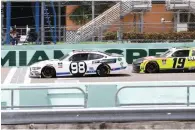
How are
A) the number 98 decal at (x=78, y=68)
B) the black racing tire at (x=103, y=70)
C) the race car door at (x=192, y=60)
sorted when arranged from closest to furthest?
Result: the number 98 decal at (x=78, y=68) < the black racing tire at (x=103, y=70) < the race car door at (x=192, y=60)

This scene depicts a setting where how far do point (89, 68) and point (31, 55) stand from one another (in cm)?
459

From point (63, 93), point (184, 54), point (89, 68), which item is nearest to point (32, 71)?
point (89, 68)

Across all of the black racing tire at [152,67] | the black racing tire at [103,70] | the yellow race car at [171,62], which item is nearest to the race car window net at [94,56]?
the black racing tire at [103,70]

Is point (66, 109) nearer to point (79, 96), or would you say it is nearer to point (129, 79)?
point (79, 96)

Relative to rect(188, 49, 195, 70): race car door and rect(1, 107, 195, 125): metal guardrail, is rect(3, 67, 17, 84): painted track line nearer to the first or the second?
rect(188, 49, 195, 70): race car door

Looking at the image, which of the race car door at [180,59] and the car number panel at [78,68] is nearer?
the car number panel at [78,68]

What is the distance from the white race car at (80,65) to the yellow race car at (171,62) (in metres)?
1.28

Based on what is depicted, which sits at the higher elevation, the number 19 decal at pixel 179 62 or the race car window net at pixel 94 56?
the race car window net at pixel 94 56

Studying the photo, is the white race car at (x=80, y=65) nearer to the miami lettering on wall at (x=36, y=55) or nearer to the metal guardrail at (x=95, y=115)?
the miami lettering on wall at (x=36, y=55)

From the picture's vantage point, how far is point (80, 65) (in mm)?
19625

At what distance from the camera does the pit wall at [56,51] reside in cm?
2295

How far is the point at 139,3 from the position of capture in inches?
1191

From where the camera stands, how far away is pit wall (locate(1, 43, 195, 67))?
75.3 feet

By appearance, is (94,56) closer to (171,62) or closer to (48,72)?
(48,72)
